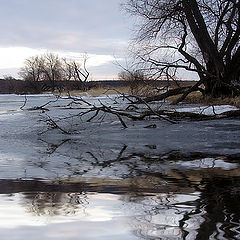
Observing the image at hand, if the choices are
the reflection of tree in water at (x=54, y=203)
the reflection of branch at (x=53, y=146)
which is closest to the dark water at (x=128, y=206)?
the reflection of tree in water at (x=54, y=203)

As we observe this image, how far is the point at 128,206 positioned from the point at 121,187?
638 millimetres

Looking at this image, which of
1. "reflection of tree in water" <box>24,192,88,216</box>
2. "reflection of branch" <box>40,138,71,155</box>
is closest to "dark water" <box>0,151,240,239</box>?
"reflection of tree in water" <box>24,192,88,216</box>

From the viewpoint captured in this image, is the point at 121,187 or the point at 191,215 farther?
the point at 121,187

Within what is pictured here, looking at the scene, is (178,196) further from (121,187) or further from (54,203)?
(54,203)

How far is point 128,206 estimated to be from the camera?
Answer: 2660 mm

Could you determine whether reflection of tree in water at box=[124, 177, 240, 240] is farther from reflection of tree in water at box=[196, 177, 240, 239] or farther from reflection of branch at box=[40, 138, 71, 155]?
reflection of branch at box=[40, 138, 71, 155]

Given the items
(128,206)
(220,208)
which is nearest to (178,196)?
(220,208)

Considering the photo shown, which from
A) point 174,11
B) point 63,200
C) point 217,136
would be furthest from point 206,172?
point 174,11

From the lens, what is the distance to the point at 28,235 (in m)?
2.07

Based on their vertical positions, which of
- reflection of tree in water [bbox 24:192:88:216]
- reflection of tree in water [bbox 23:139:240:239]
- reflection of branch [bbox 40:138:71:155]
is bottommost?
reflection of branch [bbox 40:138:71:155]

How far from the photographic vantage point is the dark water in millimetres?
2107

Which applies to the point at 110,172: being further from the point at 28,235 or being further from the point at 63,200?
the point at 28,235

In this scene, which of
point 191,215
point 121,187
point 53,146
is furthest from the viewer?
point 53,146

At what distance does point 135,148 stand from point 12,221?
3897mm
